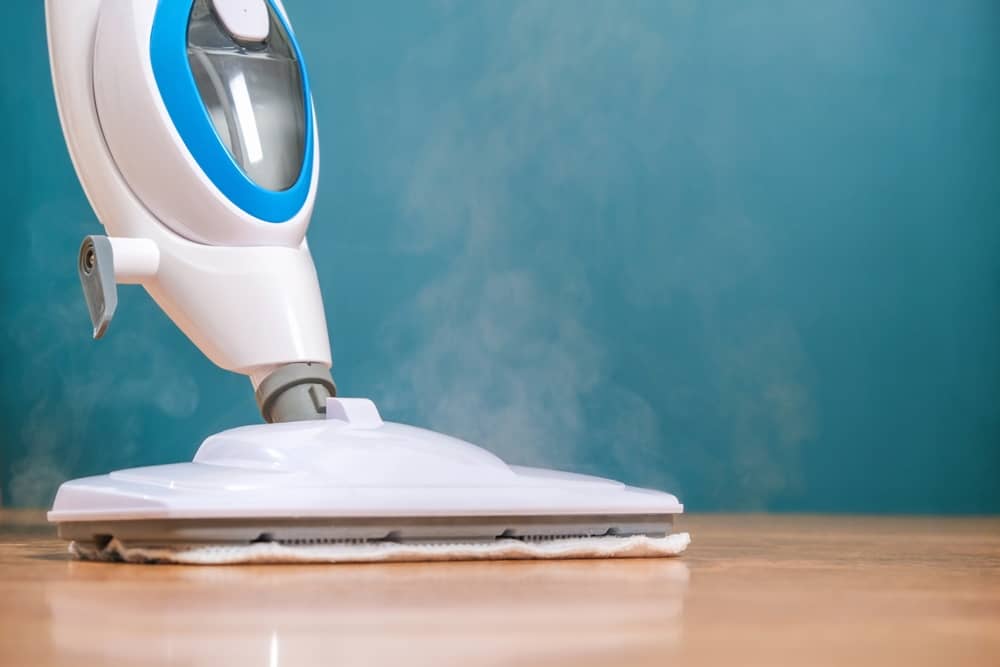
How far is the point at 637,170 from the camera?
9.01 feet

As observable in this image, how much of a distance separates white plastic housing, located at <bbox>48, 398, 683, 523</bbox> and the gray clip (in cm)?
19

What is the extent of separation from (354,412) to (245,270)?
0.77 ft

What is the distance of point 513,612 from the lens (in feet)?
2.40

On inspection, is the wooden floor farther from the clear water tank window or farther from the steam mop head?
the clear water tank window

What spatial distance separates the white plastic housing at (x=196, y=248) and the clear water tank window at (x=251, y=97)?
0.05m

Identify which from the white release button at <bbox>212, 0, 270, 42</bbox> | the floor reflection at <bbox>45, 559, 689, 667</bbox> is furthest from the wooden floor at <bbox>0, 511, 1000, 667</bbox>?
the white release button at <bbox>212, 0, 270, 42</bbox>

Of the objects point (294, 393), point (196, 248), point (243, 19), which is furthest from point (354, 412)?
point (243, 19)

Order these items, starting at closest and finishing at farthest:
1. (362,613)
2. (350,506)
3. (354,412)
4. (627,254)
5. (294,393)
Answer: (362,613) → (350,506) → (354,412) → (294,393) → (627,254)

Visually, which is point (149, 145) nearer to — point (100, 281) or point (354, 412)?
point (100, 281)

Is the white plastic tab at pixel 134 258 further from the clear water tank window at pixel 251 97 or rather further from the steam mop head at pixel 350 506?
the steam mop head at pixel 350 506

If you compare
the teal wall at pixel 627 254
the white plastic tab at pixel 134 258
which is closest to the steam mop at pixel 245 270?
the white plastic tab at pixel 134 258

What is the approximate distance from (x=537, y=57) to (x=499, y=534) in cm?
175

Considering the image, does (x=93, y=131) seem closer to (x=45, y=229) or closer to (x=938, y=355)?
(x=45, y=229)

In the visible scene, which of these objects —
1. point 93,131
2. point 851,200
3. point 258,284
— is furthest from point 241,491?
point 851,200
